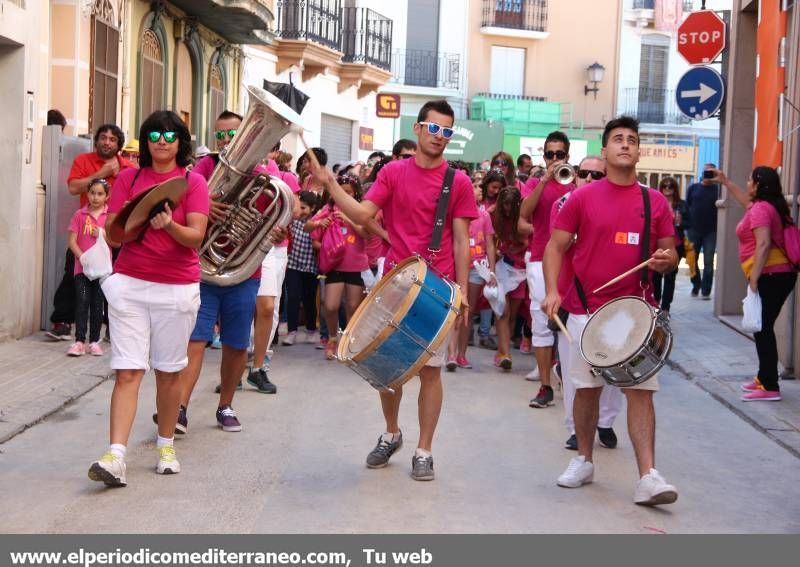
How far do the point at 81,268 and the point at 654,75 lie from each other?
4158 centimetres

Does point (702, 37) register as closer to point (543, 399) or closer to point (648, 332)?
point (543, 399)

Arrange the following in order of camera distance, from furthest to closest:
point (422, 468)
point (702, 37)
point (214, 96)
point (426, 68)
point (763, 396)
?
point (426, 68) → point (214, 96) → point (702, 37) → point (763, 396) → point (422, 468)

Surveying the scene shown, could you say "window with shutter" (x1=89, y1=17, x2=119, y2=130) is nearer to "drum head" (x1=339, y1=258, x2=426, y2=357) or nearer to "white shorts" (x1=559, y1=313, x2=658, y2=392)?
"drum head" (x1=339, y1=258, x2=426, y2=357)

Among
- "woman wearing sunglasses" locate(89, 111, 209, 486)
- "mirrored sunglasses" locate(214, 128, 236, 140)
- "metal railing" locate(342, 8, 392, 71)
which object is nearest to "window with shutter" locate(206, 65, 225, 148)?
"metal railing" locate(342, 8, 392, 71)

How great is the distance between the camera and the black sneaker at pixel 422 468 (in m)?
7.25

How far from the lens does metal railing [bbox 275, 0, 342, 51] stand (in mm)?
29984

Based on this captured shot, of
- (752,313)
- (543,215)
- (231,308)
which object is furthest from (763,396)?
(231,308)

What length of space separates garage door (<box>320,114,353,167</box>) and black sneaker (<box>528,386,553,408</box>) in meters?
23.6

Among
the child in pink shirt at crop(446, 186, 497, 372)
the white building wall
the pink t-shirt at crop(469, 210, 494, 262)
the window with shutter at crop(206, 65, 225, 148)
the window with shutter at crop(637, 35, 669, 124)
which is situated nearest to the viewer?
the child in pink shirt at crop(446, 186, 497, 372)

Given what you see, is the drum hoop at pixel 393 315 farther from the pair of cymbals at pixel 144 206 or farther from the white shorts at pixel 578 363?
the pair of cymbals at pixel 144 206

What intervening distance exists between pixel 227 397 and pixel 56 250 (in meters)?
5.02

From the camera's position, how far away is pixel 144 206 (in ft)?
21.6

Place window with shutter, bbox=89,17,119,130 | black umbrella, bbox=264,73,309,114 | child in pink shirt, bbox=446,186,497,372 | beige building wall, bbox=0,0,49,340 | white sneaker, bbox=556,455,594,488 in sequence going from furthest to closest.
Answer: window with shutter, bbox=89,17,119,130
child in pink shirt, bbox=446,186,497,372
beige building wall, bbox=0,0,49,340
black umbrella, bbox=264,73,309,114
white sneaker, bbox=556,455,594,488
